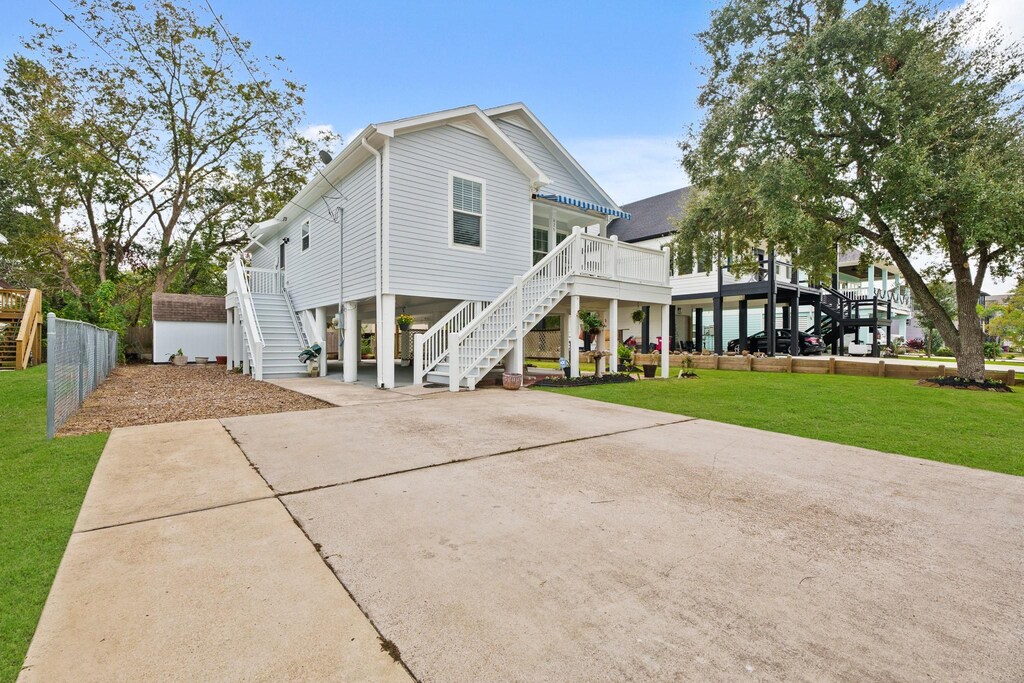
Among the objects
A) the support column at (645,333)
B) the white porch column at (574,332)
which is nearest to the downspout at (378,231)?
the white porch column at (574,332)

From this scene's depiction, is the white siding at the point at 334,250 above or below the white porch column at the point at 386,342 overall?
above

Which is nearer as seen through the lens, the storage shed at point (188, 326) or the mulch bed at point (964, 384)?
the mulch bed at point (964, 384)

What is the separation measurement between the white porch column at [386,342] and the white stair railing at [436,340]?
1.68 feet

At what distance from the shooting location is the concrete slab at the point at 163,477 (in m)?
3.06

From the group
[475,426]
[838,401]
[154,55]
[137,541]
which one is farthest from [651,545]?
[154,55]

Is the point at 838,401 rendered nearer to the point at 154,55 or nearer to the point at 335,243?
the point at 335,243

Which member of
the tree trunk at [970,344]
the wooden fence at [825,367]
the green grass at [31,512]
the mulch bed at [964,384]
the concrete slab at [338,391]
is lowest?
the green grass at [31,512]

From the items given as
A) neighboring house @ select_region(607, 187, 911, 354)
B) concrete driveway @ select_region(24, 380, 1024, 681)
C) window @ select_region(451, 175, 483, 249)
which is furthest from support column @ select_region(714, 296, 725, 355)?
concrete driveway @ select_region(24, 380, 1024, 681)

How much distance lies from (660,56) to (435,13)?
5.99 m

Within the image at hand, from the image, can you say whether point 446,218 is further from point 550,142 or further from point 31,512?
point 31,512

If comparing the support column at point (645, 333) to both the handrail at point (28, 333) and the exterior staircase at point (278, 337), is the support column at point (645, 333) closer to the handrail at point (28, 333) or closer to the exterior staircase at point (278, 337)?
the exterior staircase at point (278, 337)

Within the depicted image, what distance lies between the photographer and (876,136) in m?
9.62

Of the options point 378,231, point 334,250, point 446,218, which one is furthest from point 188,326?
point 446,218

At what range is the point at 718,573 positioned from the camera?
2.28 meters
